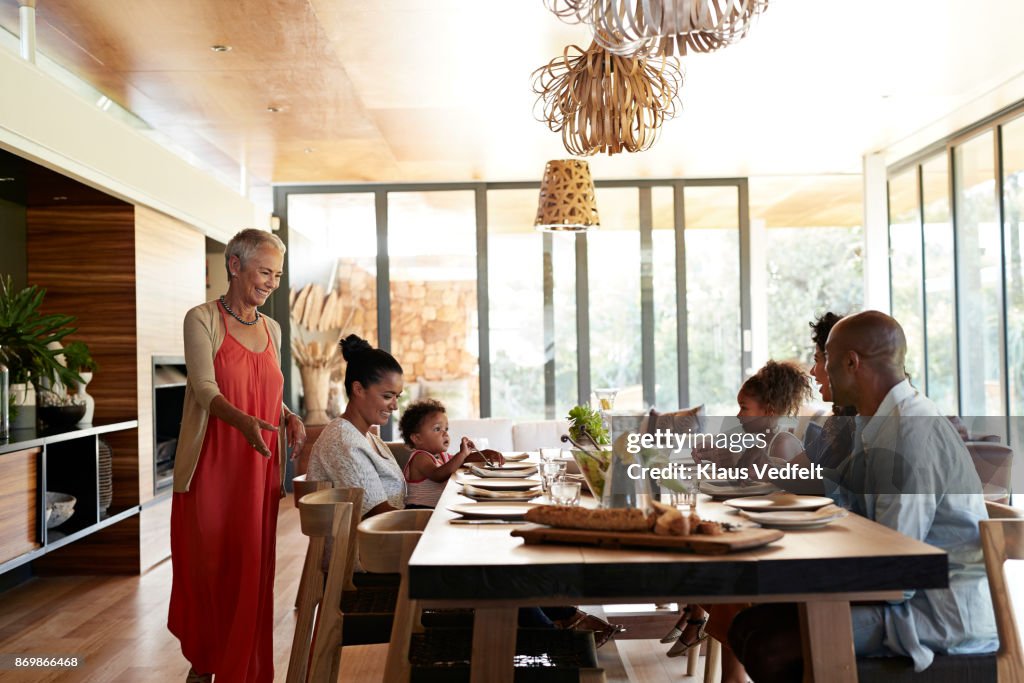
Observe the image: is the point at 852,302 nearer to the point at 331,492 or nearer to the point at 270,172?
the point at 270,172

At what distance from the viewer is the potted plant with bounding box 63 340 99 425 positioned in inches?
186

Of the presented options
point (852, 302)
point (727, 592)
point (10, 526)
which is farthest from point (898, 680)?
point (852, 302)

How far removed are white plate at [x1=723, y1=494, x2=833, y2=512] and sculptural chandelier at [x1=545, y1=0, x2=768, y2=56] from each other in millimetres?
1217

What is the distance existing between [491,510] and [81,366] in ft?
11.2

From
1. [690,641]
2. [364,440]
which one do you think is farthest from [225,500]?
[690,641]

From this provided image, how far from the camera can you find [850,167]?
8.06m

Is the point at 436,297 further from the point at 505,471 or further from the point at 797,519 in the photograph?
the point at 797,519

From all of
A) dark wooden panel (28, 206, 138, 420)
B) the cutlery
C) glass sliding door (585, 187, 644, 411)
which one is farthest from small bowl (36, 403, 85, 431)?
glass sliding door (585, 187, 644, 411)

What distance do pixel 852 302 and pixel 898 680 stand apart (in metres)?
15.0

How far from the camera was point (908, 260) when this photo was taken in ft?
25.7

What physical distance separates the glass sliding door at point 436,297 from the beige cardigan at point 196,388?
536cm

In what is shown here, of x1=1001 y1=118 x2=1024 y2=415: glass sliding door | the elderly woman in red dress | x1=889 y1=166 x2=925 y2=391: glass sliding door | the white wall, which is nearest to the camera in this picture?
the elderly woman in red dress

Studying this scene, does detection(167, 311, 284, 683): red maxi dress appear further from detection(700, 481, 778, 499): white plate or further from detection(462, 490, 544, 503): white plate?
detection(700, 481, 778, 499): white plate

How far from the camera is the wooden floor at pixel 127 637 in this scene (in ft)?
11.4
